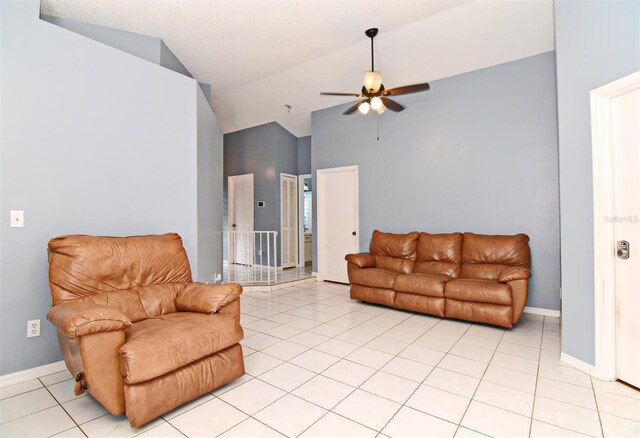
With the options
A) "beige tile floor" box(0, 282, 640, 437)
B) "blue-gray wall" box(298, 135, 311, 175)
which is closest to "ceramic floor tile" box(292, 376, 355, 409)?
"beige tile floor" box(0, 282, 640, 437)

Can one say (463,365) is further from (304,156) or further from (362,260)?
(304,156)

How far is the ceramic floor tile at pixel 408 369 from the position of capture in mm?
2311

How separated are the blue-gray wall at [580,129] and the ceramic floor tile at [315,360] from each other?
75.6 inches

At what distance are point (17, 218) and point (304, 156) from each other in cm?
579

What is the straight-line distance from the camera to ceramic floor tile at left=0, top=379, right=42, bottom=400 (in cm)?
209

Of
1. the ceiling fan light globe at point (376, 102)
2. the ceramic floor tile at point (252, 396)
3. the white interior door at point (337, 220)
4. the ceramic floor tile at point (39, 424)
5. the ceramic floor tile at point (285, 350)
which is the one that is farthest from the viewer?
the white interior door at point (337, 220)

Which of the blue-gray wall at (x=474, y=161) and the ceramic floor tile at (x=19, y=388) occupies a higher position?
the blue-gray wall at (x=474, y=161)

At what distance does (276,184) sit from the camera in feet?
22.9

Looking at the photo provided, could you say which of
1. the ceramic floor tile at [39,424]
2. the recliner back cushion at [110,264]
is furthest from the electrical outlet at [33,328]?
the ceramic floor tile at [39,424]

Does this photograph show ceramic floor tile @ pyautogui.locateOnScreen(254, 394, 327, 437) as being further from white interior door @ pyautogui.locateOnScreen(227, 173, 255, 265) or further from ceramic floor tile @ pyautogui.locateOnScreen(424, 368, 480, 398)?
white interior door @ pyautogui.locateOnScreen(227, 173, 255, 265)

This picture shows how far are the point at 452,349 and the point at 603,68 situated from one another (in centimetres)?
248

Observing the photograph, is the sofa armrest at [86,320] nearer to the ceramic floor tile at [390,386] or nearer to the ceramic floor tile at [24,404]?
the ceramic floor tile at [24,404]

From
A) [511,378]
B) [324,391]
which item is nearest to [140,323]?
[324,391]

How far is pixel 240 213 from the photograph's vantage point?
7719 mm
